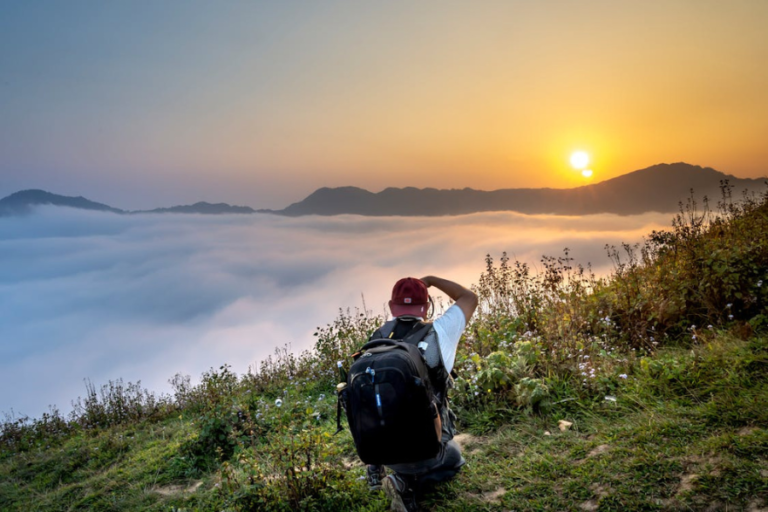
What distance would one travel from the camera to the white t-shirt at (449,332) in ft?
14.4

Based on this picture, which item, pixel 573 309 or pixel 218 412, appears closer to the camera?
pixel 218 412

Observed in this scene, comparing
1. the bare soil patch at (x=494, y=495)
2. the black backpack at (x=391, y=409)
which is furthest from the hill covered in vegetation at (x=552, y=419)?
the black backpack at (x=391, y=409)

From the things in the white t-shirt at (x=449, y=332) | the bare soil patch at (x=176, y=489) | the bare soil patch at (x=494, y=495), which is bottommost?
the bare soil patch at (x=176, y=489)

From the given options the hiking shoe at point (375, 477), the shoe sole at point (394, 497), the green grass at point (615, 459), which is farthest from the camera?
the hiking shoe at point (375, 477)

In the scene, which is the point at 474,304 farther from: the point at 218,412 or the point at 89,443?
the point at 89,443

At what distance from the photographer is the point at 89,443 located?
33.3 ft

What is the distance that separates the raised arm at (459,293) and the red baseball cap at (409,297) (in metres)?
0.34

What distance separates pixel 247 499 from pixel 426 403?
A: 2.38m

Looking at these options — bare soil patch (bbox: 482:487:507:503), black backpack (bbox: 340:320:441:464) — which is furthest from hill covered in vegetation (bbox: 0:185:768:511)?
black backpack (bbox: 340:320:441:464)

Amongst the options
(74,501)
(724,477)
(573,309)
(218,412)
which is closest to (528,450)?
(724,477)

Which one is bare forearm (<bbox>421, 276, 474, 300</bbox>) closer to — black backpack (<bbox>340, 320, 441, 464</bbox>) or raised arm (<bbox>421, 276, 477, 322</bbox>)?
raised arm (<bbox>421, 276, 477, 322</bbox>)

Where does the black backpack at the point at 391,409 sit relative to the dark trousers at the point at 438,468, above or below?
above

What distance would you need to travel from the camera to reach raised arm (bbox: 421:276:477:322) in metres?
4.70

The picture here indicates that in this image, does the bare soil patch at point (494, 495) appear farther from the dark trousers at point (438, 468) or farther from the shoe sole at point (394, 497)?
the shoe sole at point (394, 497)
